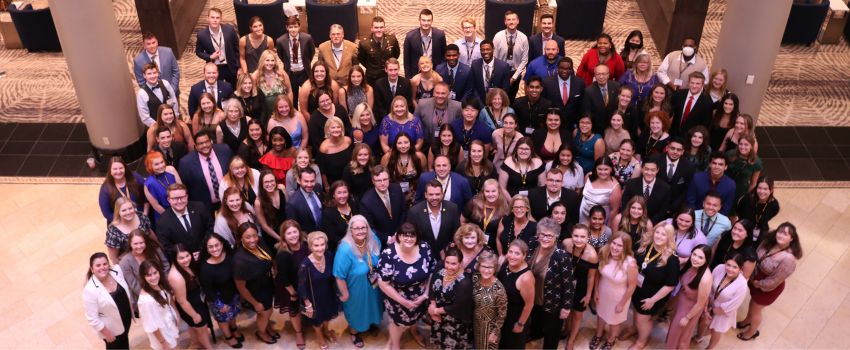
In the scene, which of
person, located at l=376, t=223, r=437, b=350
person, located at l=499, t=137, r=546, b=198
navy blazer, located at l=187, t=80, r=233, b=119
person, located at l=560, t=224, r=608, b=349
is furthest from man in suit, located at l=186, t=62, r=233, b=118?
person, located at l=560, t=224, r=608, b=349

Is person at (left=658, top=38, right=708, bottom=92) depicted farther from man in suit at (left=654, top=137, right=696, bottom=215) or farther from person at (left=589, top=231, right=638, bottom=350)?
person at (left=589, top=231, right=638, bottom=350)

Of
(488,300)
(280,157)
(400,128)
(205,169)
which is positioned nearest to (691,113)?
(400,128)

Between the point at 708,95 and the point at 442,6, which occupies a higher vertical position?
the point at 708,95

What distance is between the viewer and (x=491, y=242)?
6.07 metres

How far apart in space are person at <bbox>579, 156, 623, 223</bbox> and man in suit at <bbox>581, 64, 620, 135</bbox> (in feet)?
3.54

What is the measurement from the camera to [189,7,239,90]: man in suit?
27.1 ft

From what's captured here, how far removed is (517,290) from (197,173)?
308cm

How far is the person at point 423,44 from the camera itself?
8000 millimetres

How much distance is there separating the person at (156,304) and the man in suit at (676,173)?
4366mm

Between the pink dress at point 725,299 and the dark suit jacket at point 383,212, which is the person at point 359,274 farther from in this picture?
the pink dress at point 725,299

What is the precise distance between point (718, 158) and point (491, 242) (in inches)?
85.3

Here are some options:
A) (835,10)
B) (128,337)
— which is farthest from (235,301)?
(835,10)

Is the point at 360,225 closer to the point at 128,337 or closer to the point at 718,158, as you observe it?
the point at 128,337

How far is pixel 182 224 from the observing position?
19.2 feet
